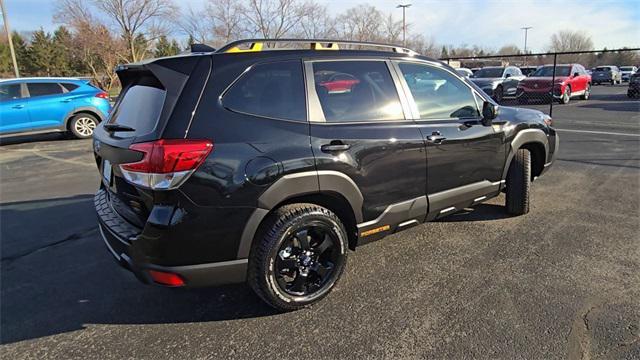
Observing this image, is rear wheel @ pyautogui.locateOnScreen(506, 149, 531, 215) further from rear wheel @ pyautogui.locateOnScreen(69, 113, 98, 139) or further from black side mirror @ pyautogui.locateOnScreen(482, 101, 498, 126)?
rear wheel @ pyautogui.locateOnScreen(69, 113, 98, 139)

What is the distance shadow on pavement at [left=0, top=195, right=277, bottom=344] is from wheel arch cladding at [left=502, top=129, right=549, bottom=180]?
3.01 m

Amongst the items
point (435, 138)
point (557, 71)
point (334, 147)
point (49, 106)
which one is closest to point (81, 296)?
point (334, 147)

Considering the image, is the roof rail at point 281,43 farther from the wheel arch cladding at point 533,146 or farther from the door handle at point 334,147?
the wheel arch cladding at point 533,146

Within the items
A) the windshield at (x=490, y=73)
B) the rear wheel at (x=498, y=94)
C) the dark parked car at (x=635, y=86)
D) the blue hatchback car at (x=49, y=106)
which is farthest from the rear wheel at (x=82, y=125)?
the dark parked car at (x=635, y=86)

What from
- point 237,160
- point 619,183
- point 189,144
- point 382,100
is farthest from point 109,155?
point 619,183

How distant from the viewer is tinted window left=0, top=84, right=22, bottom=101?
34.7 feet

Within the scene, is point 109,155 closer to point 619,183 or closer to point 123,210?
point 123,210

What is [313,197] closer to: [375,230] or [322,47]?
[375,230]

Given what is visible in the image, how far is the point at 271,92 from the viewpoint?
2809 mm

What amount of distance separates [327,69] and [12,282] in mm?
3131

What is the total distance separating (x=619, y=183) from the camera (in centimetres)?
580

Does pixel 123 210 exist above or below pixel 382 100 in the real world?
below

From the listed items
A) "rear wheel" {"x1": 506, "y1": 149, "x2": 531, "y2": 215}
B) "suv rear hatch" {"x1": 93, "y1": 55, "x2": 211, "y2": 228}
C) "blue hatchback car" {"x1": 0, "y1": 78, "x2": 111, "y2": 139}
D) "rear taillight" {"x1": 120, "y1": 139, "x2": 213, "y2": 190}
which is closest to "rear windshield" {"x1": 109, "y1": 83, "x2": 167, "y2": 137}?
"suv rear hatch" {"x1": 93, "y1": 55, "x2": 211, "y2": 228}

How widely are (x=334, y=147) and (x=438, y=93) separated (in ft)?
4.87
